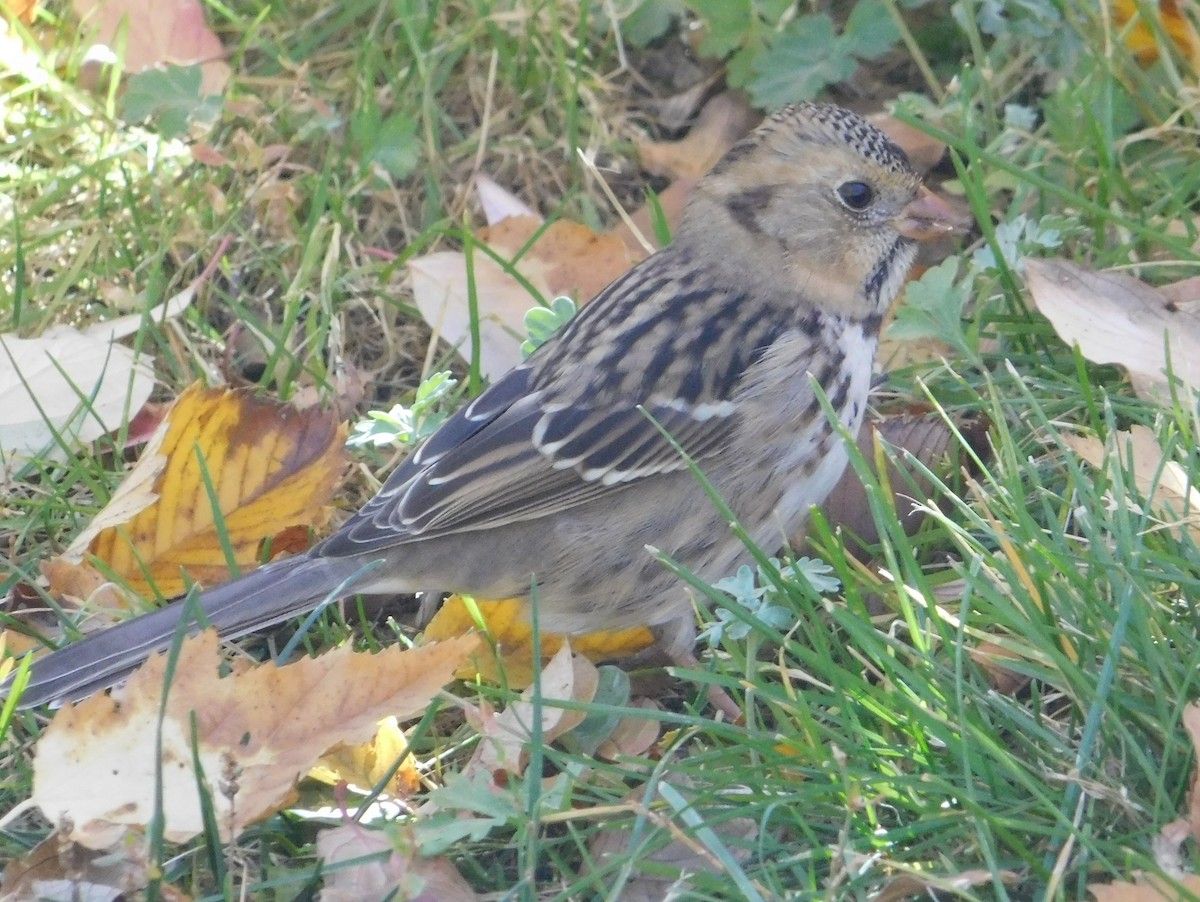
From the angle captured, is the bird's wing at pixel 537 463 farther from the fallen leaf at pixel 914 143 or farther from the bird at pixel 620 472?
the fallen leaf at pixel 914 143

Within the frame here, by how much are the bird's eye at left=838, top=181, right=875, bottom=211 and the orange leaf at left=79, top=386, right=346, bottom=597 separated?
106cm

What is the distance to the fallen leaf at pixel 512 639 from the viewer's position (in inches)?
106

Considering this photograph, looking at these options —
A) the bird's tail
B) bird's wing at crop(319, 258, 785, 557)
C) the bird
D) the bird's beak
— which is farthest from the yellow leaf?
the bird's tail

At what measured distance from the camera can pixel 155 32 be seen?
13.0 feet

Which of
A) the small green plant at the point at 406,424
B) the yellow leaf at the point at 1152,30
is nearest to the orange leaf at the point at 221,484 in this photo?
the small green plant at the point at 406,424

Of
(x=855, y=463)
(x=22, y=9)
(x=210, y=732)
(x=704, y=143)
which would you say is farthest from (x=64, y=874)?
(x=22, y=9)

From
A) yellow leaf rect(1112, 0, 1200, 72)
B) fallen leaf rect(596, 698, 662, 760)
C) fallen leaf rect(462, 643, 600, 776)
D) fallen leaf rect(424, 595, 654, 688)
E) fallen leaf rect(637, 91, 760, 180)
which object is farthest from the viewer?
fallen leaf rect(637, 91, 760, 180)

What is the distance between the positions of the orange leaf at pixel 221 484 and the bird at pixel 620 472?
209 millimetres

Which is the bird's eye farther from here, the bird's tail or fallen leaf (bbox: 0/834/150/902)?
fallen leaf (bbox: 0/834/150/902)

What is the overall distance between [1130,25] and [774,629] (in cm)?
193

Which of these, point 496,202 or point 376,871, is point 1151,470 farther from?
point 496,202

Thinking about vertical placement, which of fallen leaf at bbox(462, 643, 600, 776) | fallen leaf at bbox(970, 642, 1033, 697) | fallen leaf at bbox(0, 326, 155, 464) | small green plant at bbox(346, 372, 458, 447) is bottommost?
fallen leaf at bbox(970, 642, 1033, 697)

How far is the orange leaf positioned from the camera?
2855 millimetres

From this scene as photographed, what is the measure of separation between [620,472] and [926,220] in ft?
2.67
